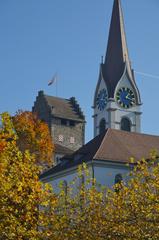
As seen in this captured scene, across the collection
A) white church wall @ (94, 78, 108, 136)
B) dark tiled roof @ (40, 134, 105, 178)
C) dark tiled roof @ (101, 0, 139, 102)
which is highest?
dark tiled roof @ (101, 0, 139, 102)

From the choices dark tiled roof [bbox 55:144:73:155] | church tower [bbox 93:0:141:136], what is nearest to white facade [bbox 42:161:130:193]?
dark tiled roof [bbox 55:144:73:155]

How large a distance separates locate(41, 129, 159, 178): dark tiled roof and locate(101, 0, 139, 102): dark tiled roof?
27530 millimetres

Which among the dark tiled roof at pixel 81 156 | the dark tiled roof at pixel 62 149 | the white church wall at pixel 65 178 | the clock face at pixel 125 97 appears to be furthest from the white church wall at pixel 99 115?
the white church wall at pixel 65 178

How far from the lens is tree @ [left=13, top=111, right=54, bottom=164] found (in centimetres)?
6688

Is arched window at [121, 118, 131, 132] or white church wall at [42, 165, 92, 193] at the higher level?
arched window at [121, 118, 131, 132]

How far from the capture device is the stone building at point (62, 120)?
85.0 metres

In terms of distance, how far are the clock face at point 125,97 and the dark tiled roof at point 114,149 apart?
26.9 metres

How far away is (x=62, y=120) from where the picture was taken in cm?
8644

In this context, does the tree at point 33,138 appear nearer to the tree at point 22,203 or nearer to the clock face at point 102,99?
the clock face at point 102,99

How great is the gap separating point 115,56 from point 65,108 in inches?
456

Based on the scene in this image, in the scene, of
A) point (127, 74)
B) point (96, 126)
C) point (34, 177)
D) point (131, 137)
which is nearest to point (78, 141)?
point (96, 126)

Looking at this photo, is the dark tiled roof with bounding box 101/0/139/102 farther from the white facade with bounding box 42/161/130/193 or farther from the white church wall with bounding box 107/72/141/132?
the white facade with bounding box 42/161/130/193

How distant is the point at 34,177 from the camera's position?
2242 cm

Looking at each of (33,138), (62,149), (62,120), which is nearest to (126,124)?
(62,149)
